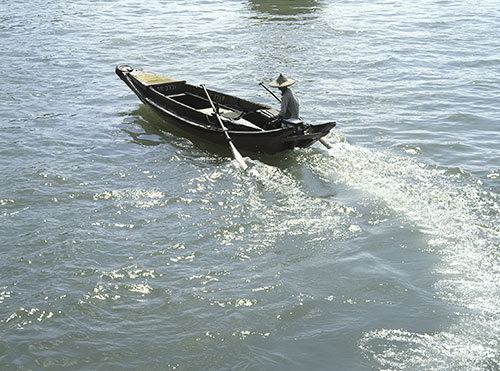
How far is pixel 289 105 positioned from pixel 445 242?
469 centimetres

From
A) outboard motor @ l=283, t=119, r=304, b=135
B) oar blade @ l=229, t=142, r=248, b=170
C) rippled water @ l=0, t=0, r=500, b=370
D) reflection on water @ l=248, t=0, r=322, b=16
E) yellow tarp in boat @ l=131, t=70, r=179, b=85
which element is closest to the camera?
rippled water @ l=0, t=0, r=500, b=370

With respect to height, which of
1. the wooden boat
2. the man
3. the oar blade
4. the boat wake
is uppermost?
the man

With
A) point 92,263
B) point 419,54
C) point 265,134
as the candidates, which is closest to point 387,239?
point 265,134

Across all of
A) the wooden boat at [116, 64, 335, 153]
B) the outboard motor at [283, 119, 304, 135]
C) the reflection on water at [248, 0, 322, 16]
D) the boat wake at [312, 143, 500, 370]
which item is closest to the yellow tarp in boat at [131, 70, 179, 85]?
the wooden boat at [116, 64, 335, 153]

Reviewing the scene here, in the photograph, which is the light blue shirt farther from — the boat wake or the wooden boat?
A: the boat wake

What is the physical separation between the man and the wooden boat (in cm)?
23

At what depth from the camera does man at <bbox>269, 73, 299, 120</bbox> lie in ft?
42.2

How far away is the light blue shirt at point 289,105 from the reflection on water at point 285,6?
13.9 m

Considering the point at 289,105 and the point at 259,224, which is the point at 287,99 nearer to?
the point at 289,105

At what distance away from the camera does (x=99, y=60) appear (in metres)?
20.4

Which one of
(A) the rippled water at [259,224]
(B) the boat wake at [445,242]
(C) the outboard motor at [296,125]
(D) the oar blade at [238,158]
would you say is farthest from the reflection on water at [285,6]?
(D) the oar blade at [238,158]

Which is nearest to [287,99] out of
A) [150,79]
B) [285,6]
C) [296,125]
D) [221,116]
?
[296,125]

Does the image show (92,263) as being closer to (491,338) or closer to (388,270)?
(388,270)

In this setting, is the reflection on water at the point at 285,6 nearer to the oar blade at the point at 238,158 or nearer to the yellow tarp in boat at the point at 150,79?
the yellow tarp in boat at the point at 150,79
